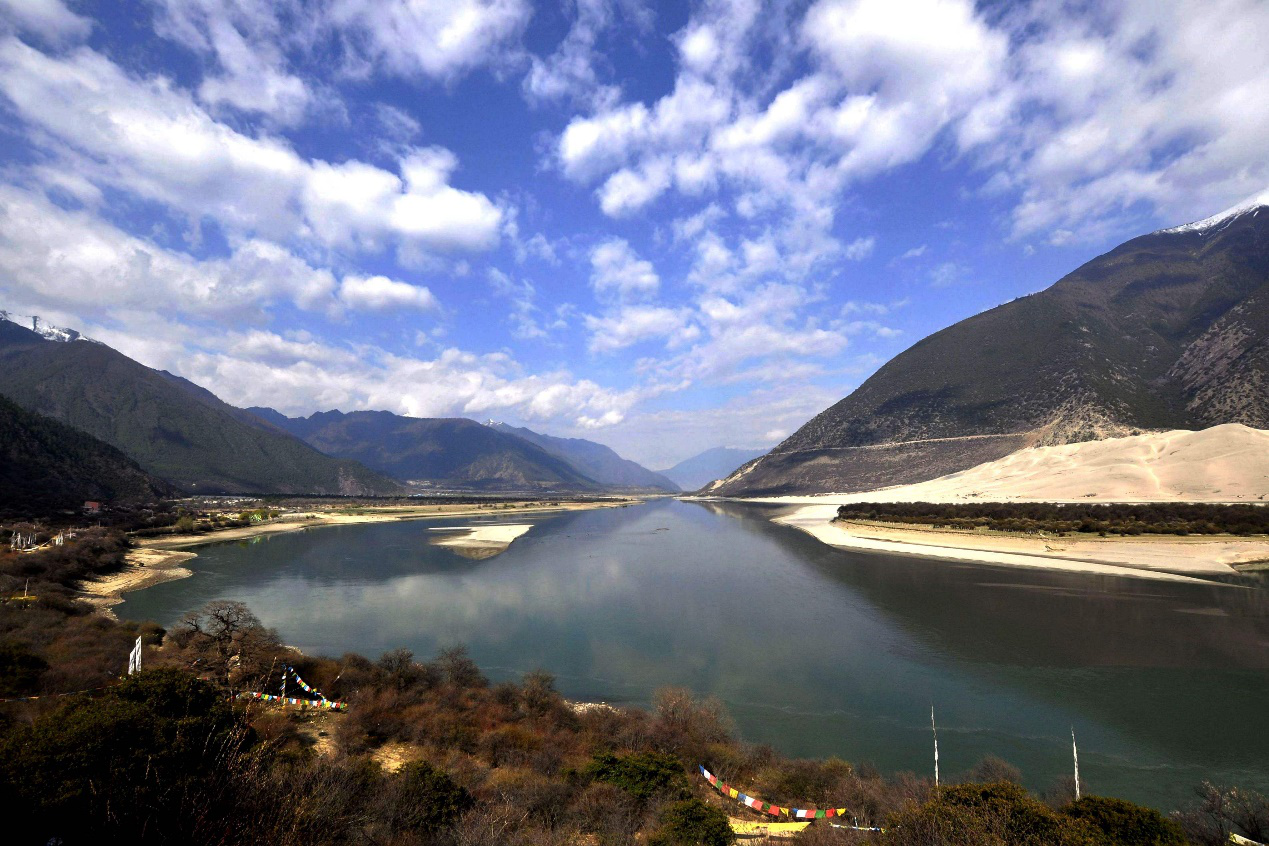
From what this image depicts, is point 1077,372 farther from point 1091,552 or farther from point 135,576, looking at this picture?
point 135,576

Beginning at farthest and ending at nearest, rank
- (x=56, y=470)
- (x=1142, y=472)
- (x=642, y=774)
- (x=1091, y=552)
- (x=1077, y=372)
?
(x=1077, y=372) < (x=56, y=470) < (x=1142, y=472) < (x=1091, y=552) < (x=642, y=774)

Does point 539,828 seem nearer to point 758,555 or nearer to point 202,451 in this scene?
point 758,555

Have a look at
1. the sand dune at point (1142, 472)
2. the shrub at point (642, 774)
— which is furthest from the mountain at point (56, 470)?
the sand dune at point (1142, 472)

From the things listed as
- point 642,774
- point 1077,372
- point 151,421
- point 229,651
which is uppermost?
point 1077,372

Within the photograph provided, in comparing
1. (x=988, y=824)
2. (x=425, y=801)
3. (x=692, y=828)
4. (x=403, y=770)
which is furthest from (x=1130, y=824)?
(x=403, y=770)

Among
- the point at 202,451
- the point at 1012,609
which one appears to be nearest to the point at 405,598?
the point at 1012,609

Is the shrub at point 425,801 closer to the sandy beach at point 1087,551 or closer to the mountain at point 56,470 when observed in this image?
the sandy beach at point 1087,551
